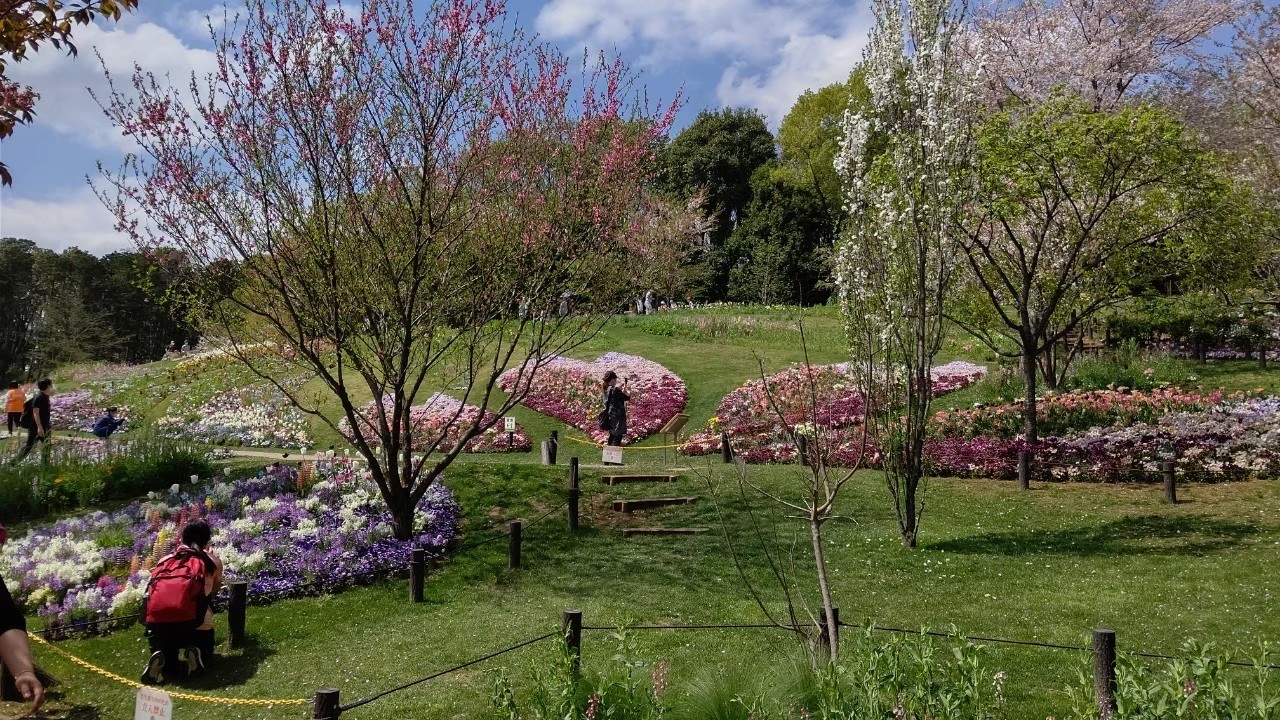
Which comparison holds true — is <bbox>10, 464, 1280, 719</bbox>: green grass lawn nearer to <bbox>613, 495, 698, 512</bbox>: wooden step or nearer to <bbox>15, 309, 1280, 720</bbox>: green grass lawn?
<bbox>15, 309, 1280, 720</bbox>: green grass lawn

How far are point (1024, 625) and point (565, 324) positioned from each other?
29.2ft

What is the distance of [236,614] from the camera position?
755 cm

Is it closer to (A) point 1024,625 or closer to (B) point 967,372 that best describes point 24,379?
(B) point 967,372

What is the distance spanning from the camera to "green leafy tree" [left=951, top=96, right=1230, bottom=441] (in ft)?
44.8

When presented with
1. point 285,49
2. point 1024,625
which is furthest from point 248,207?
point 1024,625

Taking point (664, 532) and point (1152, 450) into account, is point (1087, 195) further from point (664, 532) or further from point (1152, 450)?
point (664, 532)

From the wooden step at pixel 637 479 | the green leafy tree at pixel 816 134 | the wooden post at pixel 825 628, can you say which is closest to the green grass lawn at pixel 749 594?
the wooden post at pixel 825 628

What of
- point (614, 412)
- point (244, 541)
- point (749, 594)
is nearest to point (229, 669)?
point (244, 541)

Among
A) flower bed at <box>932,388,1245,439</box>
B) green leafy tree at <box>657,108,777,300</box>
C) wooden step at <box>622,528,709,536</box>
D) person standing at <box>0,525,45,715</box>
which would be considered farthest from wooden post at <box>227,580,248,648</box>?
green leafy tree at <box>657,108,777,300</box>

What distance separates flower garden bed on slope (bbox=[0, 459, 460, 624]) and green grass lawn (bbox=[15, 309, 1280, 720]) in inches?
15.5

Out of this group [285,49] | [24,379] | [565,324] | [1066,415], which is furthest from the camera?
[24,379]

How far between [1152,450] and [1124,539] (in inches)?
160

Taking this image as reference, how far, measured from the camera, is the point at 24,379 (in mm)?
42844

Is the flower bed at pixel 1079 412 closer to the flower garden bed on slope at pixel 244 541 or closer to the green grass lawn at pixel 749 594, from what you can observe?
the green grass lawn at pixel 749 594
